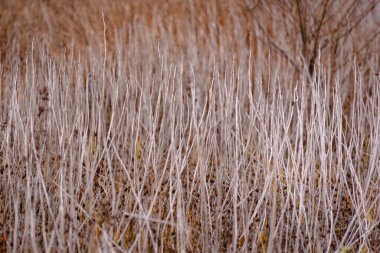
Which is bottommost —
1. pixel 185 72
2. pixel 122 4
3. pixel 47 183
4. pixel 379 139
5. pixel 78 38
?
pixel 47 183

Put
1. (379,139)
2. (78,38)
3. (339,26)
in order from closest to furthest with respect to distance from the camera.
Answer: (379,139) → (339,26) → (78,38)

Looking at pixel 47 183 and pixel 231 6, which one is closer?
pixel 47 183

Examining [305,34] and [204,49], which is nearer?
[305,34]

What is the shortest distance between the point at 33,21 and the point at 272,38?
2922 millimetres

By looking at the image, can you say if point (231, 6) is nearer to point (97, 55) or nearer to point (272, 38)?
point (272, 38)

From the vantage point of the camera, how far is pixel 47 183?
290 cm

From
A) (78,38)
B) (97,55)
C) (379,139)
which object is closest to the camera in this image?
(379,139)

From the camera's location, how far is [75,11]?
21.0 feet

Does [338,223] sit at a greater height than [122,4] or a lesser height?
lesser

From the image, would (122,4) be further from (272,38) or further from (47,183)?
(47,183)

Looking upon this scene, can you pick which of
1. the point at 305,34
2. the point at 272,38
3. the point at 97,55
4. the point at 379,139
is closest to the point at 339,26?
the point at 305,34

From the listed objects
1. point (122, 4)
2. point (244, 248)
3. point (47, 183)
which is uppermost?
point (122, 4)

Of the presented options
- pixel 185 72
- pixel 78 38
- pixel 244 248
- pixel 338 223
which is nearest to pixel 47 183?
pixel 244 248

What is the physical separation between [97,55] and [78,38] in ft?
1.95
